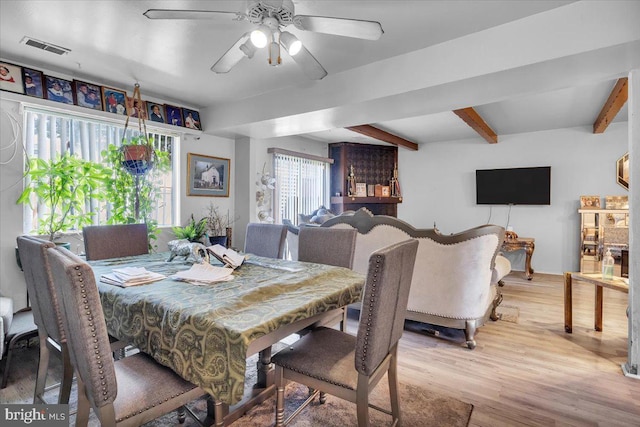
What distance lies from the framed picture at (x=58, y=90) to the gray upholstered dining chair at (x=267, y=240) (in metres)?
2.16

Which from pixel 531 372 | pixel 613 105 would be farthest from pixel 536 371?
pixel 613 105

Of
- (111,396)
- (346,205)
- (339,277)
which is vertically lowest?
(111,396)

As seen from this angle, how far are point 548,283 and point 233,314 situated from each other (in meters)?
5.31

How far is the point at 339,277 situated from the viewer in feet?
6.26

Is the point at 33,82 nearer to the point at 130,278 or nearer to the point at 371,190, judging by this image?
the point at 130,278

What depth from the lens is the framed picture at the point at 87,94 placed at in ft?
10.4

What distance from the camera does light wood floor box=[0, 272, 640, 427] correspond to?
6.11 ft

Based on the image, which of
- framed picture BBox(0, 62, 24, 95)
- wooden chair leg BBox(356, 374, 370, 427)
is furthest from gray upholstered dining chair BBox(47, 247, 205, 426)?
framed picture BBox(0, 62, 24, 95)

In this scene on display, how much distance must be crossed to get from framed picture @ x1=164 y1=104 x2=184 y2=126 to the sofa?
9.07 ft

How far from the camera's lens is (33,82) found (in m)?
2.90

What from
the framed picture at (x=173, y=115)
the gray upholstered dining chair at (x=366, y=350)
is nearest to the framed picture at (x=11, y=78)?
the framed picture at (x=173, y=115)

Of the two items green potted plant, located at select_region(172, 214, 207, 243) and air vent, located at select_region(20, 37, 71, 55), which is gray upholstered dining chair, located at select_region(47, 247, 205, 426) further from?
green potted plant, located at select_region(172, 214, 207, 243)

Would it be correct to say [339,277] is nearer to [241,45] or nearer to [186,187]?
[241,45]

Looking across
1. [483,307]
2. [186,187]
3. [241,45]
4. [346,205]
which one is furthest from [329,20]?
[346,205]
